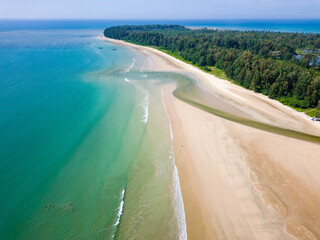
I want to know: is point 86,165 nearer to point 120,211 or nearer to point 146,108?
point 120,211

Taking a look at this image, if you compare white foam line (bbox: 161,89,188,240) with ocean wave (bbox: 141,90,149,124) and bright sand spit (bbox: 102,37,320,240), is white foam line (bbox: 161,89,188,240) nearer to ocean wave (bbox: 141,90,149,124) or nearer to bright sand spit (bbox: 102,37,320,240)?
bright sand spit (bbox: 102,37,320,240)

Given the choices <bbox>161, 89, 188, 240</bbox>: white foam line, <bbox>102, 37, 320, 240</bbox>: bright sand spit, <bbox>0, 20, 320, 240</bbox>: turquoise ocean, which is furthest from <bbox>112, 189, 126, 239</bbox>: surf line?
<bbox>102, 37, 320, 240</bbox>: bright sand spit

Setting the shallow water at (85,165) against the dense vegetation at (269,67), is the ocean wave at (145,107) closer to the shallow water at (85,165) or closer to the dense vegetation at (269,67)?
the shallow water at (85,165)

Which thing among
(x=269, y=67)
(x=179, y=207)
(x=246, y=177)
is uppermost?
(x=269, y=67)

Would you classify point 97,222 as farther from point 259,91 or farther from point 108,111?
point 259,91

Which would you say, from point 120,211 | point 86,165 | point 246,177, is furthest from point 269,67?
point 120,211

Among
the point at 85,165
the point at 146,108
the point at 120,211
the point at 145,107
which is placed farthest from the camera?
the point at 145,107
